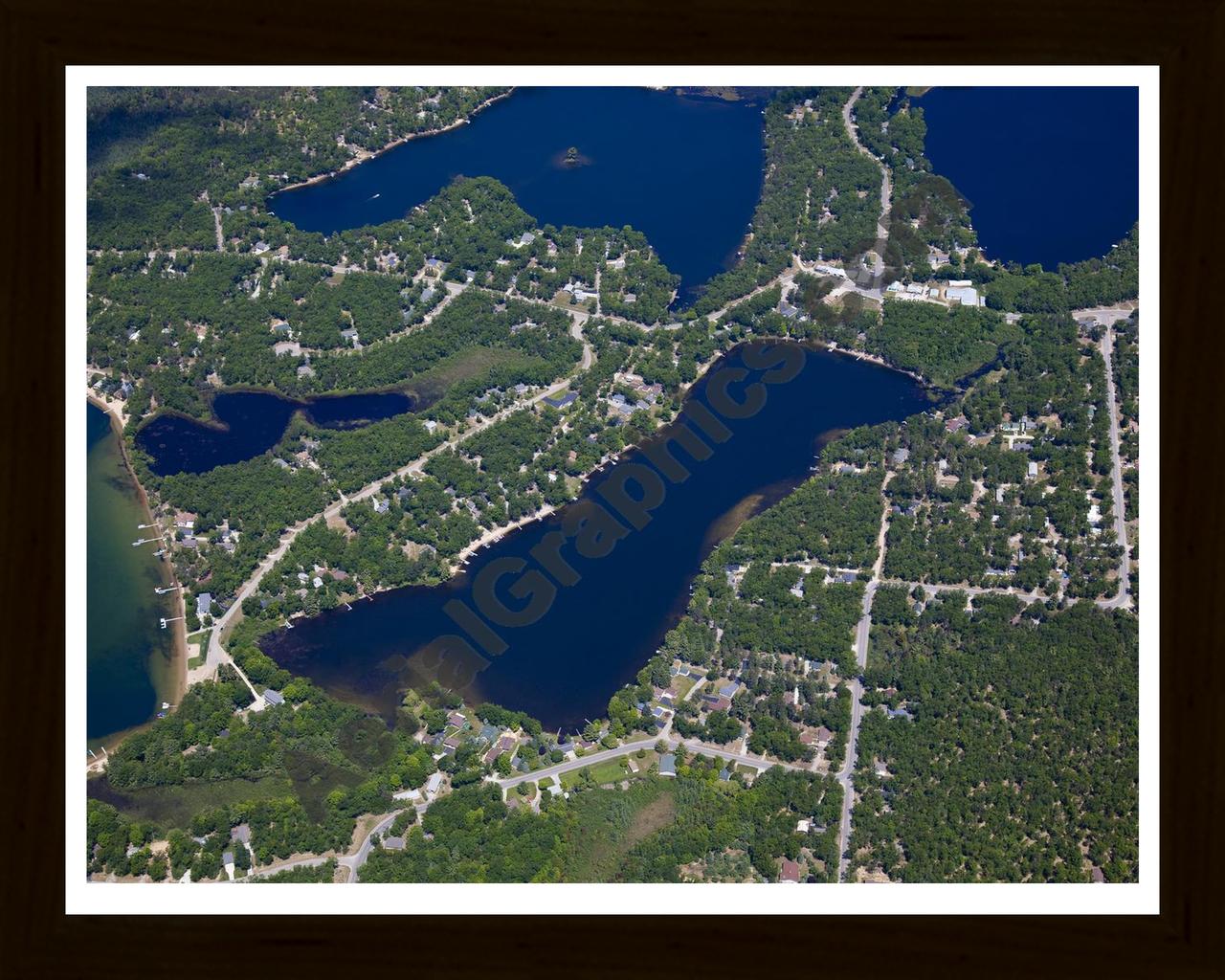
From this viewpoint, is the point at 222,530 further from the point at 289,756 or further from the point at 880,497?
the point at 880,497

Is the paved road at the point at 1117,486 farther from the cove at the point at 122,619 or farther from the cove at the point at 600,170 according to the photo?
the cove at the point at 122,619

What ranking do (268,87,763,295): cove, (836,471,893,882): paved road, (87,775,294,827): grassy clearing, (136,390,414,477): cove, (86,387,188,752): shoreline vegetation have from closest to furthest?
(836,471,893,882): paved road → (87,775,294,827): grassy clearing → (86,387,188,752): shoreline vegetation → (136,390,414,477): cove → (268,87,763,295): cove

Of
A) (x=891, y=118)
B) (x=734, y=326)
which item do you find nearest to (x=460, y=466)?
(x=734, y=326)

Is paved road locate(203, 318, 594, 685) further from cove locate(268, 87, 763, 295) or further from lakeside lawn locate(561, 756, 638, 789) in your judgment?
lakeside lawn locate(561, 756, 638, 789)

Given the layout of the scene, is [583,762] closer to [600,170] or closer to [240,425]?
[240,425]

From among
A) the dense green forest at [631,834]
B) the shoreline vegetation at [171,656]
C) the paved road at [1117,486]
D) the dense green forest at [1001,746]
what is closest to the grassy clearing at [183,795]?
the shoreline vegetation at [171,656]

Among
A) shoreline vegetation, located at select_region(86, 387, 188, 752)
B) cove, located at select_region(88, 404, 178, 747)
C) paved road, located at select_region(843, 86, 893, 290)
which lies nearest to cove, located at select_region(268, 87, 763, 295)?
paved road, located at select_region(843, 86, 893, 290)

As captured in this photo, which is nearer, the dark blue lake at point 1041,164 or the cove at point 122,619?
the cove at point 122,619
